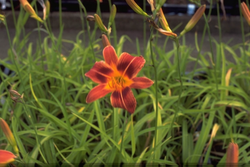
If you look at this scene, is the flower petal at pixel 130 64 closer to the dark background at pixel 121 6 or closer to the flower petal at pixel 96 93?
the flower petal at pixel 96 93

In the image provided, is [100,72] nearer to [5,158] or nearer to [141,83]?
[141,83]

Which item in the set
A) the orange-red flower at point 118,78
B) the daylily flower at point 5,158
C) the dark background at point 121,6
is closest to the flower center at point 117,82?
the orange-red flower at point 118,78

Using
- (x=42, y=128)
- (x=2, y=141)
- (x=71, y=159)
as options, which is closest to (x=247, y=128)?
(x=71, y=159)

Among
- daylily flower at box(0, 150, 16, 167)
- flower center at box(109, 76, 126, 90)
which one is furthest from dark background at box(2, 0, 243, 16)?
daylily flower at box(0, 150, 16, 167)

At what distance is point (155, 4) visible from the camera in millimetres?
474

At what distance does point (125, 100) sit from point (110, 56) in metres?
0.10

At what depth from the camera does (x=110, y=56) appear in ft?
1.78

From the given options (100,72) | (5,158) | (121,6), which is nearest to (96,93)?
(100,72)

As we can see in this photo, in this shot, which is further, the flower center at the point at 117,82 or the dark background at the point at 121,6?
the dark background at the point at 121,6

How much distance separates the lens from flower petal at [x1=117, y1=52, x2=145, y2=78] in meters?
0.53

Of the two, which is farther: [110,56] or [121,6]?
[121,6]

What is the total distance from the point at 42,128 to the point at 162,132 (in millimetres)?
424

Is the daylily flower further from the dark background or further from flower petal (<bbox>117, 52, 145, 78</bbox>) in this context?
the dark background

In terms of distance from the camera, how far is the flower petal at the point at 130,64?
1.75 feet
